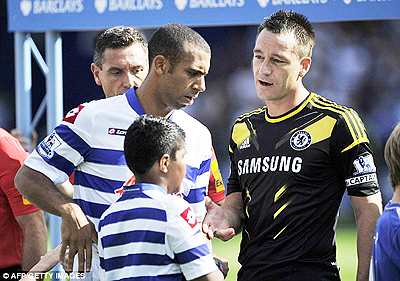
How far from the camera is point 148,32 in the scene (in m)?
9.36

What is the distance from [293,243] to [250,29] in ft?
23.8

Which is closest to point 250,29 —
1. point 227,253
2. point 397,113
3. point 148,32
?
point 148,32

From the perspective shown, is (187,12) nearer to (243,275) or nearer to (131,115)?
(131,115)

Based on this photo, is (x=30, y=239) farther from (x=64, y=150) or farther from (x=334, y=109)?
(x=334, y=109)

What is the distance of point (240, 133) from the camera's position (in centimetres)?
311

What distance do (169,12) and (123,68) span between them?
4.45 feet

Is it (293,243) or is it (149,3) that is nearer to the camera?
(293,243)

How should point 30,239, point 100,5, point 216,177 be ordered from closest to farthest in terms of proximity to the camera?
point 216,177 < point 30,239 < point 100,5

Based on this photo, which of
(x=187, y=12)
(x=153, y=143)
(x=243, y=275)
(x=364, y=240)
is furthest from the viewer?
(x=187, y=12)

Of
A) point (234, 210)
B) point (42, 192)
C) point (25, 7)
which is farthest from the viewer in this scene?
point (25, 7)

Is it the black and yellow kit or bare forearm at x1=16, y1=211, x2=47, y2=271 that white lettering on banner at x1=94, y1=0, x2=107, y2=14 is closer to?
bare forearm at x1=16, y1=211, x2=47, y2=271

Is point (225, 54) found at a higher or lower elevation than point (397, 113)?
higher

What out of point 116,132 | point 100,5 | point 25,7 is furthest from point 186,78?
point 25,7

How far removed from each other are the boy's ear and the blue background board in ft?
7.02
